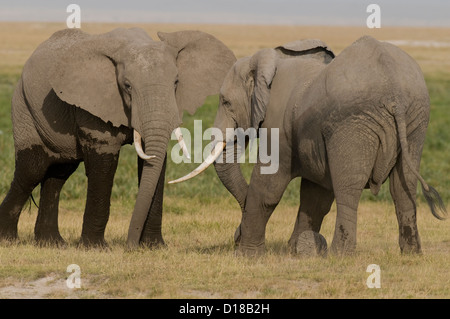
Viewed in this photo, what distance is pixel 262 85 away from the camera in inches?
375

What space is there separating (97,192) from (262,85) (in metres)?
2.23

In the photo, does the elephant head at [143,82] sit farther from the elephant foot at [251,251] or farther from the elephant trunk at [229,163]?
the elephant foot at [251,251]

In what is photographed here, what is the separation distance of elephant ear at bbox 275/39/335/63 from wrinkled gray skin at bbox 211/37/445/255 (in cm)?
19

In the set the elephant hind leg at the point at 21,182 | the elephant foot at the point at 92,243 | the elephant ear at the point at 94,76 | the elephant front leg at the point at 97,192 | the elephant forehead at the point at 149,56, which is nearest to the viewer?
the elephant forehead at the point at 149,56

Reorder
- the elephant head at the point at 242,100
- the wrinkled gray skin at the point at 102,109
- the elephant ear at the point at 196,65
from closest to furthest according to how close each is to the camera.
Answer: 1. the elephant head at the point at 242,100
2. the wrinkled gray skin at the point at 102,109
3. the elephant ear at the point at 196,65

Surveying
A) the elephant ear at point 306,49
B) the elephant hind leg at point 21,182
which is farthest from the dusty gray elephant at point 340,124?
the elephant hind leg at point 21,182

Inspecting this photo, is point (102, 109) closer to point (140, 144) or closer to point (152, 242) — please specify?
point (140, 144)

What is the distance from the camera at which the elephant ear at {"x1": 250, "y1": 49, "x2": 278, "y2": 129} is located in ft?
31.2

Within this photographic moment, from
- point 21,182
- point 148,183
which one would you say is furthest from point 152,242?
point 21,182

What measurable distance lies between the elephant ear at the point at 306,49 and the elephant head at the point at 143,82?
3.65ft

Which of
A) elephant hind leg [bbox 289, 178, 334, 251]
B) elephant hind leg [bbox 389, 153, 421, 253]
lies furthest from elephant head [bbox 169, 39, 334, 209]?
elephant hind leg [bbox 389, 153, 421, 253]

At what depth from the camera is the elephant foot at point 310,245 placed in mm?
9438

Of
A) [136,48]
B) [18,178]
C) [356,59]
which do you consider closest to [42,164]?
[18,178]
